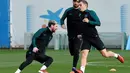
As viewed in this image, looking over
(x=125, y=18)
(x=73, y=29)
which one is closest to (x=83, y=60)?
(x=73, y=29)

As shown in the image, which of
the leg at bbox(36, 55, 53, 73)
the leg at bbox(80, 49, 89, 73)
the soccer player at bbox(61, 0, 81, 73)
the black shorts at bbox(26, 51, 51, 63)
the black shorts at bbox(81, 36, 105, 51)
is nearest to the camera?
the leg at bbox(80, 49, 89, 73)

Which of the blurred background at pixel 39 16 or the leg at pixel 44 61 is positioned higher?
the leg at pixel 44 61

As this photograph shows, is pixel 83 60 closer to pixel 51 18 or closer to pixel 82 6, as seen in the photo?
pixel 82 6

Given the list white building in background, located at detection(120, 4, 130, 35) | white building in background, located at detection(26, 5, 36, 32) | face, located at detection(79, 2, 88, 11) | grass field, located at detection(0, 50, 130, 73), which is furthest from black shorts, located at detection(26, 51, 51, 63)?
white building in background, located at detection(26, 5, 36, 32)

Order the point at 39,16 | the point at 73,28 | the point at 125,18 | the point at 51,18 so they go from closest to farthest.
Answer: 1. the point at 73,28
2. the point at 125,18
3. the point at 51,18
4. the point at 39,16

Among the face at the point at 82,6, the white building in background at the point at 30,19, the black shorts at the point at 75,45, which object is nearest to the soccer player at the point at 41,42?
the black shorts at the point at 75,45

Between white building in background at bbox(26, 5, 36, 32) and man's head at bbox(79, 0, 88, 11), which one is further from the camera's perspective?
white building in background at bbox(26, 5, 36, 32)

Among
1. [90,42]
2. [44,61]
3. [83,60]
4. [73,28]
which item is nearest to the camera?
[83,60]

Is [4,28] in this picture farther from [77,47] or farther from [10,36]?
[77,47]

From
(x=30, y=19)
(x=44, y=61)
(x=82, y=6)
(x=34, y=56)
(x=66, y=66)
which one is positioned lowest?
(x=30, y=19)

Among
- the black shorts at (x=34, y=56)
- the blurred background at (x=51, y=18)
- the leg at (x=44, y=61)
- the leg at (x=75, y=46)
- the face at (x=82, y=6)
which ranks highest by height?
the face at (x=82, y=6)

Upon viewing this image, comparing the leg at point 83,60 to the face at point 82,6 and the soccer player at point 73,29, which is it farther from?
the face at point 82,6

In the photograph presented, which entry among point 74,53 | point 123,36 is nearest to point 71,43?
point 74,53

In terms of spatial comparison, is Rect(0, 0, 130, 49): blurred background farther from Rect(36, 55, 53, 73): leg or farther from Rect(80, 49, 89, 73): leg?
Rect(80, 49, 89, 73): leg
